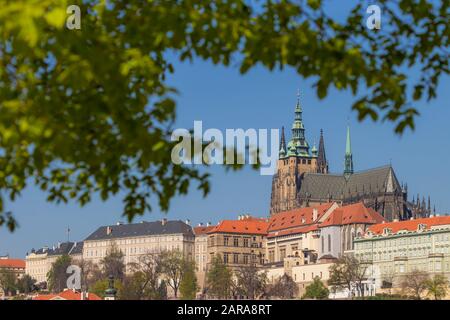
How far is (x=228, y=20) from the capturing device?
999cm

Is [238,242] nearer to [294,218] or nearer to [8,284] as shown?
[294,218]

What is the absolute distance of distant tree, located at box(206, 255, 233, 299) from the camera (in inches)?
5910

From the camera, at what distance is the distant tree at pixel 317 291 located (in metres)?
142

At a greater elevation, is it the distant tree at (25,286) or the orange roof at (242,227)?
the orange roof at (242,227)

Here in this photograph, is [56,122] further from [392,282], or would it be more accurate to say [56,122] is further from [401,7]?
[392,282]

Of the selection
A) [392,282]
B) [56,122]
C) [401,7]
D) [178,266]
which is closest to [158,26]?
[56,122]

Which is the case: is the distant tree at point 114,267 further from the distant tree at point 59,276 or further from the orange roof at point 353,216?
the orange roof at point 353,216

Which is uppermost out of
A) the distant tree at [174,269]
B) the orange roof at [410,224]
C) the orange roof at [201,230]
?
the orange roof at [201,230]

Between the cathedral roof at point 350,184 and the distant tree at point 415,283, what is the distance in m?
37.4

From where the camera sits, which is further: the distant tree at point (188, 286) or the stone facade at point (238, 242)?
the stone facade at point (238, 242)

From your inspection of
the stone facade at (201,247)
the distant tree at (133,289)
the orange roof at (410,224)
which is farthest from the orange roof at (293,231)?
the distant tree at (133,289)

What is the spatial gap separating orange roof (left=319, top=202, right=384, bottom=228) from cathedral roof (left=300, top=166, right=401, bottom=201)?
11.2 m
